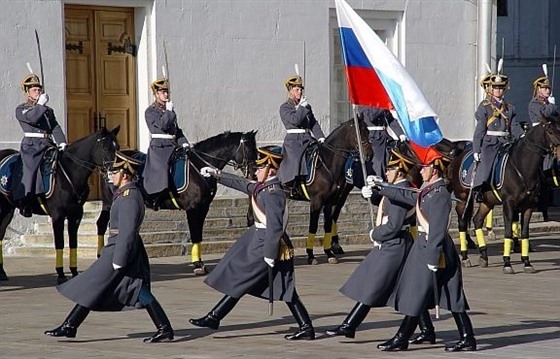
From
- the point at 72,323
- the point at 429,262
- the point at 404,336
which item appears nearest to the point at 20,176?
the point at 72,323

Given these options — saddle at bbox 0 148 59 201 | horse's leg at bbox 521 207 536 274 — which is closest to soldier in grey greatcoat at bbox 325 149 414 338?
saddle at bbox 0 148 59 201

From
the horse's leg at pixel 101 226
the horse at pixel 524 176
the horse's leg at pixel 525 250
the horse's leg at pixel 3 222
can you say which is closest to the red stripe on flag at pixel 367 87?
the horse at pixel 524 176

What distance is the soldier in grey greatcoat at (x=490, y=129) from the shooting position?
20609 mm

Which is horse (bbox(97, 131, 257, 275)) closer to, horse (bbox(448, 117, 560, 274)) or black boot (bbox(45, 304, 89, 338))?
horse (bbox(448, 117, 560, 274))

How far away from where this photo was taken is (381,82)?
13.5 meters

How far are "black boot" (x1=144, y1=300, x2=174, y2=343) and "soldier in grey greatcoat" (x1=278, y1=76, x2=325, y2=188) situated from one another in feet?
26.4

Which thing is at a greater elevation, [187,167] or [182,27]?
[182,27]

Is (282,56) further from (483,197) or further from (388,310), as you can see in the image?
(388,310)

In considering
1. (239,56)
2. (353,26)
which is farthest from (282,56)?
(353,26)

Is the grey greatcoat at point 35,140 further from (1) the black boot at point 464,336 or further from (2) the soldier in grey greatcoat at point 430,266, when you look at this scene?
(1) the black boot at point 464,336

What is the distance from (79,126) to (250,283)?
35.0 feet

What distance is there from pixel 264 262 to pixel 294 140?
819 centimetres

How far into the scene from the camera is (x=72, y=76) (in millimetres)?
23484

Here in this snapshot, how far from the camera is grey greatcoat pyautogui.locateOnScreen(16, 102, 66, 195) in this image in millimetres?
18578
